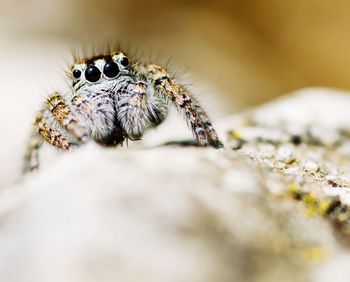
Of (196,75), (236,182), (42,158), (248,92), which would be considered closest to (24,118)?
(42,158)

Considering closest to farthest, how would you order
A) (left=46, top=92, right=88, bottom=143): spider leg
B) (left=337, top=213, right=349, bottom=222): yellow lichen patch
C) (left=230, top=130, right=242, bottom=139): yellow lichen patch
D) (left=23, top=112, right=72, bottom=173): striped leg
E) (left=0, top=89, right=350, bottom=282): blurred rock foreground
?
(left=0, top=89, right=350, bottom=282): blurred rock foreground, (left=337, top=213, right=349, bottom=222): yellow lichen patch, (left=46, top=92, right=88, bottom=143): spider leg, (left=23, top=112, right=72, bottom=173): striped leg, (left=230, top=130, right=242, bottom=139): yellow lichen patch

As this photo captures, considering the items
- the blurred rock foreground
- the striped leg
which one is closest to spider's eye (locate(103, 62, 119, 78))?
the striped leg

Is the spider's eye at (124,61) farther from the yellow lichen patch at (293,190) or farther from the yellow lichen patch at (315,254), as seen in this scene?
the yellow lichen patch at (315,254)

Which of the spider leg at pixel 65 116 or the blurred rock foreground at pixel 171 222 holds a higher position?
the spider leg at pixel 65 116

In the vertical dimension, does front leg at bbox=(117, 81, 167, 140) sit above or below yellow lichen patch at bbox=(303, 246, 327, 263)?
above

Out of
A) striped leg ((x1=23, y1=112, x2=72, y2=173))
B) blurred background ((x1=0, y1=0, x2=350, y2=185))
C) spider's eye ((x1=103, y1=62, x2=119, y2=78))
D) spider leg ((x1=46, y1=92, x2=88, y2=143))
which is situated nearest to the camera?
spider leg ((x1=46, y1=92, x2=88, y2=143))

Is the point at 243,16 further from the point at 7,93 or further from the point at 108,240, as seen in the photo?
the point at 108,240

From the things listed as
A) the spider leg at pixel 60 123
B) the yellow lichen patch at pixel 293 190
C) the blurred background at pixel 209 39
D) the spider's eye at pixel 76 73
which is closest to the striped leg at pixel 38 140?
the spider leg at pixel 60 123

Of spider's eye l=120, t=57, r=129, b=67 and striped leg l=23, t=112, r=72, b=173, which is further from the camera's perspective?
spider's eye l=120, t=57, r=129, b=67

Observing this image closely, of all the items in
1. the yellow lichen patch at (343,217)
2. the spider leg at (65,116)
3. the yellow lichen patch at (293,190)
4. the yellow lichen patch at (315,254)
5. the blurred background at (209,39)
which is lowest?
the yellow lichen patch at (315,254)

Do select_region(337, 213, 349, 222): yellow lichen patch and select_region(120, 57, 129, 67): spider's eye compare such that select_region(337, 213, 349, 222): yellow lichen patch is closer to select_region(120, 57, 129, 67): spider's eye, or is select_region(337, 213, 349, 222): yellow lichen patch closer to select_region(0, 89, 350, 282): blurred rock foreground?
select_region(0, 89, 350, 282): blurred rock foreground

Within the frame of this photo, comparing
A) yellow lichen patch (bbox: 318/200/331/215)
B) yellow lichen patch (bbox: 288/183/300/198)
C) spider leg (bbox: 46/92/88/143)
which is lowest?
yellow lichen patch (bbox: 318/200/331/215)
